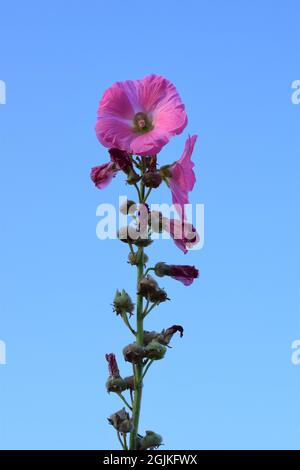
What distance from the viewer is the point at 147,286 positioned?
476 cm

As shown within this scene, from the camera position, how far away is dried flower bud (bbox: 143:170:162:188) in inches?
193

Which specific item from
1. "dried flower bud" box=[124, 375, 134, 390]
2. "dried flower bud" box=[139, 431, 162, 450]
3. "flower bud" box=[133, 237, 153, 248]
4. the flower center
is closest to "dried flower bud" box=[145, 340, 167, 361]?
"dried flower bud" box=[124, 375, 134, 390]

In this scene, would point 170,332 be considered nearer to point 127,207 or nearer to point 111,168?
point 127,207

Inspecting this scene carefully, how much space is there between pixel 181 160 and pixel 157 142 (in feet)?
0.98

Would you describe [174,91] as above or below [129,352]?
above

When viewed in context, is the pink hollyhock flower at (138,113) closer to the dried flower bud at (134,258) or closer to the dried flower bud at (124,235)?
the dried flower bud at (124,235)

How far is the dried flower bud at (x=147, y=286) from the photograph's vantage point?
4.75m

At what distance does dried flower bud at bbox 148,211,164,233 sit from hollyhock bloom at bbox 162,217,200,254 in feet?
0.11

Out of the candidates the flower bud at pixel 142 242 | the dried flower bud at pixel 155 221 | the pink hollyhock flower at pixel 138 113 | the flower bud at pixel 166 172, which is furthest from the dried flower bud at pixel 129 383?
the pink hollyhock flower at pixel 138 113

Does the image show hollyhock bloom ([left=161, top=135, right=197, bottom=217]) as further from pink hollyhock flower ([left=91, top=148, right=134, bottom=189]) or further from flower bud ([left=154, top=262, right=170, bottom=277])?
flower bud ([left=154, top=262, right=170, bottom=277])

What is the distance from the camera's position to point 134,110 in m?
5.24

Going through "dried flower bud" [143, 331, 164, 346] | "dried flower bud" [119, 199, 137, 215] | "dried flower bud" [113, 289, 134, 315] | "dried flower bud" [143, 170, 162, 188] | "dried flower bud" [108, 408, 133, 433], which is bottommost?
"dried flower bud" [108, 408, 133, 433]
